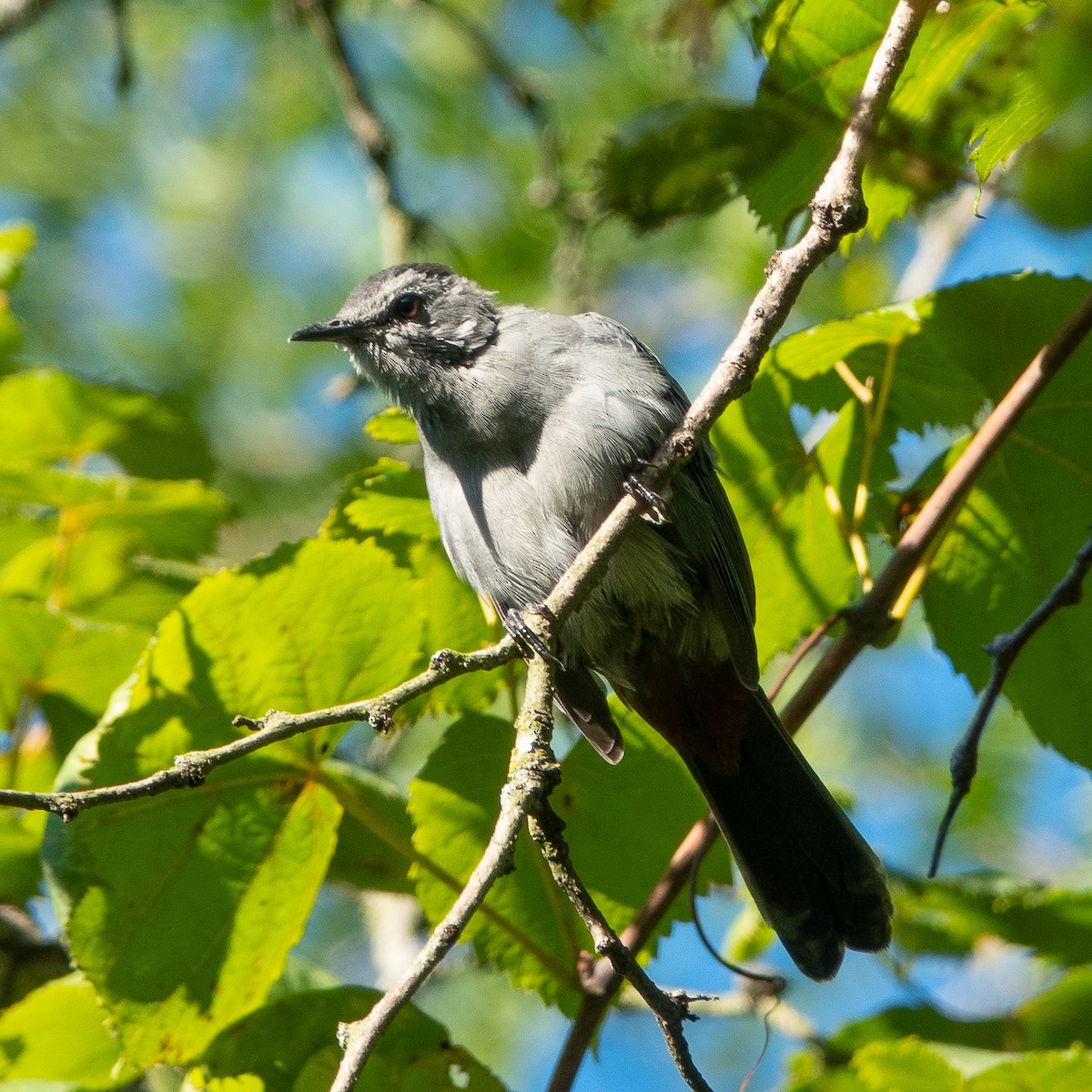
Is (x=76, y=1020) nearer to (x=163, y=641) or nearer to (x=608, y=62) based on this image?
(x=163, y=641)

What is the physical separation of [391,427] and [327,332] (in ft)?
2.61

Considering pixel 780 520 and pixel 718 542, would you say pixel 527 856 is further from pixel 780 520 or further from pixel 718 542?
pixel 780 520

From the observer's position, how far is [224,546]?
7695mm

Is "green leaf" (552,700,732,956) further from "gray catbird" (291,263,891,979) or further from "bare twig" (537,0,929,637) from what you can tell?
"bare twig" (537,0,929,637)

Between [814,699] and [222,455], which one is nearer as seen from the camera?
[814,699]

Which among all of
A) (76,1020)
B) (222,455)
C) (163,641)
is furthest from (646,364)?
(222,455)

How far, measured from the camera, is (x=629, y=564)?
375 cm

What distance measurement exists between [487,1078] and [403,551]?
1.43m

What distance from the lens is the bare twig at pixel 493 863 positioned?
203 centimetres

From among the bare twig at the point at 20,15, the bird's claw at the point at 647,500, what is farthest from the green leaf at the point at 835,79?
the bare twig at the point at 20,15

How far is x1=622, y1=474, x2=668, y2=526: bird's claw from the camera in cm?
281

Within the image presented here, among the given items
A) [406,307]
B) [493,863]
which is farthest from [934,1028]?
[406,307]

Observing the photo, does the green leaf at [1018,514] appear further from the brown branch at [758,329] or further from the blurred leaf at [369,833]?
the blurred leaf at [369,833]

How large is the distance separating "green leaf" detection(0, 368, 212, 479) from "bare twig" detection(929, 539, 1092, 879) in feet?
9.45
